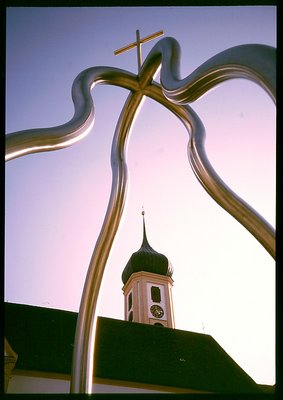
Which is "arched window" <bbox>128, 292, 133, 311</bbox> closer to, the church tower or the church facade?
the church tower

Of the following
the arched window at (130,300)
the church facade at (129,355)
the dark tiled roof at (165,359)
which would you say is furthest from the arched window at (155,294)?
the dark tiled roof at (165,359)

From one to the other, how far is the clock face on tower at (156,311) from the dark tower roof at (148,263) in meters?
2.79

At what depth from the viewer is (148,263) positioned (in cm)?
4212

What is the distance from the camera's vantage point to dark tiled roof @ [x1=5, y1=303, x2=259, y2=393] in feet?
88.8

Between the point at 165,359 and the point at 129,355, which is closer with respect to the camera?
the point at 129,355

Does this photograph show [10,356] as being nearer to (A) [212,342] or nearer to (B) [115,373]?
(B) [115,373]

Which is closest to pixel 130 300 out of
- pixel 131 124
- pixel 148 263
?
pixel 148 263

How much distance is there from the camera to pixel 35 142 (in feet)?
9.90

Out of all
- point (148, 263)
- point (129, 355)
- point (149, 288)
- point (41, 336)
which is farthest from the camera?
point (148, 263)

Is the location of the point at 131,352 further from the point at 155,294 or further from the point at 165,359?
the point at 155,294

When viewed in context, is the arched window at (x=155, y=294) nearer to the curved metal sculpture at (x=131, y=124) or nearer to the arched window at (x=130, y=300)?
the arched window at (x=130, y=300)

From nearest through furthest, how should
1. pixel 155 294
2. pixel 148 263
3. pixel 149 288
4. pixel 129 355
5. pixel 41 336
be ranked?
1. pixel 41 336
2. pixel 129 355
3. pixel 149 288
4. pixel 155 294
5. pixel 148 263

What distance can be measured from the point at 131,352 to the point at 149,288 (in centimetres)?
1008

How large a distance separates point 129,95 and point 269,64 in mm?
2519
